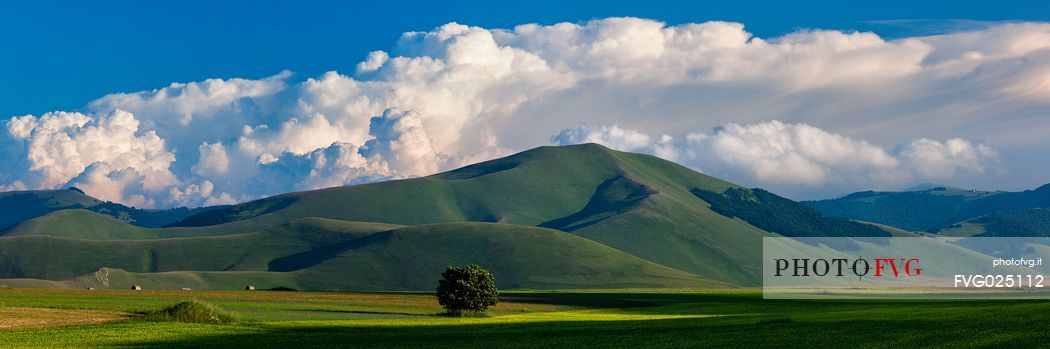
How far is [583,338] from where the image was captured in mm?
74062

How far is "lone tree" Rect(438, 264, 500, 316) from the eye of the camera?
12631cm

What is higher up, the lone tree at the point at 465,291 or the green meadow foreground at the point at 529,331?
the lone tree at the point at 465,291

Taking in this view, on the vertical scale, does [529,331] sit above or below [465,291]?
below

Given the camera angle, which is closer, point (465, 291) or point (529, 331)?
point (529, 331)

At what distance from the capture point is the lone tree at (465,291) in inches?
4973

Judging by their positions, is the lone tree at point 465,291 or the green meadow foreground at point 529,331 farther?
the lone tree at point 465,291

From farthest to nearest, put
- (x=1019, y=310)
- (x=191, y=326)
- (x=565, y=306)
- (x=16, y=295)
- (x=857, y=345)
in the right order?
(x=565, y=306) → (x=16, y=295) → (x=191, y=326) → (x=1019, y=310) → (x=857, y=345)

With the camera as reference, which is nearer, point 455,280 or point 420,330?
point 420,330

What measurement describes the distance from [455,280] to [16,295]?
60.1m

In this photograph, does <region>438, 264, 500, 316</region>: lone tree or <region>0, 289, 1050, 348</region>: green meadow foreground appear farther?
<region>438, 264, 500, 316</region>: lone tree

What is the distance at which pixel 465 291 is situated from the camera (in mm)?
126188

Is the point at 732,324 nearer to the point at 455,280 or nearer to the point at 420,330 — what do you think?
the point at 420,330

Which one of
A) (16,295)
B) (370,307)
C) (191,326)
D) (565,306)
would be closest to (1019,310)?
(191,326)

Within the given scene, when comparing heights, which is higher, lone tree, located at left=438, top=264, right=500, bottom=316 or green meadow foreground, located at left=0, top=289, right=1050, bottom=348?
lone tree, located at left=438, top=264, right=500, bottom=316
